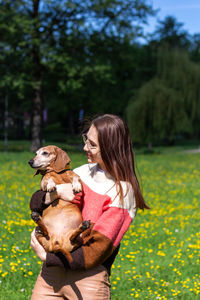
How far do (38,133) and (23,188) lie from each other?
52.0 feet

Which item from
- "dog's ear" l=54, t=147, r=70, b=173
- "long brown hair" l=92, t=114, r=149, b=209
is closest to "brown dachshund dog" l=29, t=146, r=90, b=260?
"dog's ear" l=54, t=147, r=70, b=173

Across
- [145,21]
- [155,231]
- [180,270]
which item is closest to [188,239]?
[155,231]

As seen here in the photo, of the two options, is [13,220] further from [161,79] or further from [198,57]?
[198,57]

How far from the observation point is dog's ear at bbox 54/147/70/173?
251 centimetres

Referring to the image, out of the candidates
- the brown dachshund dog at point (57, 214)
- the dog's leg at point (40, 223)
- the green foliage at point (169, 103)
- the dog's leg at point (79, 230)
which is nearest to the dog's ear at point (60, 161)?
the brown dachshund dog at point (57, 214)

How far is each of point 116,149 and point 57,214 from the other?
1.80 ft

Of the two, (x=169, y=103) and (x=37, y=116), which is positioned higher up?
(x=169, y=103)

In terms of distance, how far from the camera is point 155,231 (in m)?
7.82

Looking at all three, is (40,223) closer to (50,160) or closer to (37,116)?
(50,160)

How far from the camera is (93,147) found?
95.6 inches

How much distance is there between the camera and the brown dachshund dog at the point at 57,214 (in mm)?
2156

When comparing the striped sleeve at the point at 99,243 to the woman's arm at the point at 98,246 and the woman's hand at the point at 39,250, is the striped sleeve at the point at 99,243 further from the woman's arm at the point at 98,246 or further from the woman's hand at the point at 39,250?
the woman's hand at the point at 39,250

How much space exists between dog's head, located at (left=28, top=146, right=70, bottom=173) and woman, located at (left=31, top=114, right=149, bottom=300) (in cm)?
16

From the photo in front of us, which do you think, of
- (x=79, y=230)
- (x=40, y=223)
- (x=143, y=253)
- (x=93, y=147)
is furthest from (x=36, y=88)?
(x=79, y=230)
